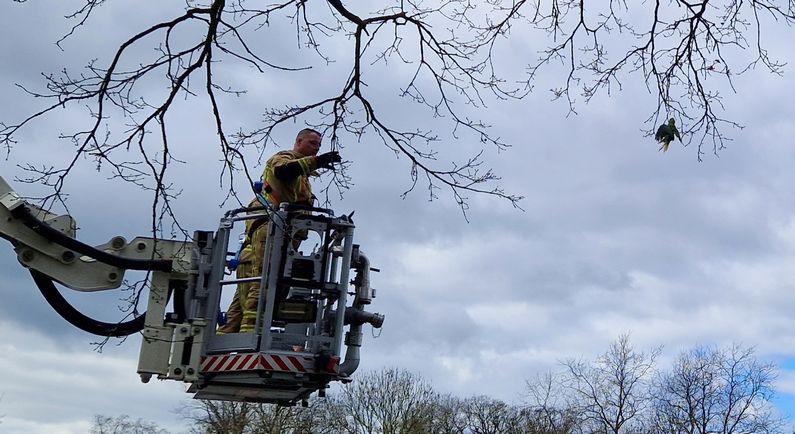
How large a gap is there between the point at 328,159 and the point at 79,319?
2079mm

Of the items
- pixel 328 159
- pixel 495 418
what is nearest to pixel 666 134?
pixel 328 159

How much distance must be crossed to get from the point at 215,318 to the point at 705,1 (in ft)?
13.6

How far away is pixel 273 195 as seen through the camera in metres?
8.63

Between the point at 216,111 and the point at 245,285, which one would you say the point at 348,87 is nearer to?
the point at 216,111

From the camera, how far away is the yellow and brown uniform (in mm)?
8195

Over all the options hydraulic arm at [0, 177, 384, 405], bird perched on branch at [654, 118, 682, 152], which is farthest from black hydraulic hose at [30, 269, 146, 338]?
bird perched on branch at [654, 118, 682, 152]

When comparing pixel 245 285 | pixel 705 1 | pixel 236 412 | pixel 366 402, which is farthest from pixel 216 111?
pixel 366 402

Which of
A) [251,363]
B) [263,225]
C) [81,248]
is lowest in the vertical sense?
[251,363]

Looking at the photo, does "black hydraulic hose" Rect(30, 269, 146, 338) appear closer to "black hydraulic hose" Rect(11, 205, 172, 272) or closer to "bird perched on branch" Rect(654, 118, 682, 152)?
"black hydraulic hose" Rect(11, 205, 172, 272)

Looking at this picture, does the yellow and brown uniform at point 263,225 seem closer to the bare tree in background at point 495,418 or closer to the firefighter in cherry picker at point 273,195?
the firefighter in cherry picker at point 273,195

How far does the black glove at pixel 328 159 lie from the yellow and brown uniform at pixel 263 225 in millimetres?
105

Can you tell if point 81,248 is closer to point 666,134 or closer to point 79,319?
point 79,319

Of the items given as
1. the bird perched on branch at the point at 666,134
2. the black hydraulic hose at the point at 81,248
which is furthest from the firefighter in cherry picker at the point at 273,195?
the bird perched on branch at the point at 666,134

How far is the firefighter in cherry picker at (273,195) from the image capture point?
8164 millimetres
